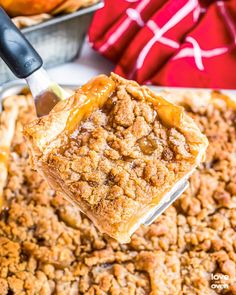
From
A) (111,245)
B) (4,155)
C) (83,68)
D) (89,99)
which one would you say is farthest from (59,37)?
(111,245)

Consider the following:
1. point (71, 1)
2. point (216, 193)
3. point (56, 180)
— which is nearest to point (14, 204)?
point (56, 180)

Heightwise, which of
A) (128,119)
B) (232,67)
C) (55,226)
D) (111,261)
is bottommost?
(232,67)

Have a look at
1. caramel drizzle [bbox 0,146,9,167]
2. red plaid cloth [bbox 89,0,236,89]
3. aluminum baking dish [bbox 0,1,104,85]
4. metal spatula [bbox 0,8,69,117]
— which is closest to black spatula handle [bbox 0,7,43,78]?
metal spatula [bbox 0,8,69,117]

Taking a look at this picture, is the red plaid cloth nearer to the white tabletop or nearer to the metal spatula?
the white tabletop

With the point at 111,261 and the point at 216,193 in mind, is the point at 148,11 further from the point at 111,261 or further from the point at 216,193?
the point at 111,261

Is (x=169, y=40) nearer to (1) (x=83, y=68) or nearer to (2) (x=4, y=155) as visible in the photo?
(1) (x=83, y=68)

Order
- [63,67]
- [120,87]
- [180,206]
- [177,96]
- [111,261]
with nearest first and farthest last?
[120,87] → [111,261] → [180,206] → [177,96] → [63,67]
